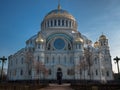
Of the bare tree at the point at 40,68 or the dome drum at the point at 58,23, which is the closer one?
the bare tree at the point at 40,68

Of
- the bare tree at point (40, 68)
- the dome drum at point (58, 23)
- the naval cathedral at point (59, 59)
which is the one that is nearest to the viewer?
the bare tree at point (40, 68)

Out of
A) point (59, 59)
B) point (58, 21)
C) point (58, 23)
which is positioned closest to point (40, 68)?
point (59, 59)

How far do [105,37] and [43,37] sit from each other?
2479cm

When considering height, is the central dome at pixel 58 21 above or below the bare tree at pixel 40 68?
above

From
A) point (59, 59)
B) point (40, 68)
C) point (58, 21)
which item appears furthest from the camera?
point (58, 21)

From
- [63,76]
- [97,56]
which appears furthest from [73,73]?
[97,56]

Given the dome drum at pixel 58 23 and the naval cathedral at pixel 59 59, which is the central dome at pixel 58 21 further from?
the naval cathedral at pixel 59 59

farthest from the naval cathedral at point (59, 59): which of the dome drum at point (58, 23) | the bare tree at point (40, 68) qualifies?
the dome drum at point (58, 23)

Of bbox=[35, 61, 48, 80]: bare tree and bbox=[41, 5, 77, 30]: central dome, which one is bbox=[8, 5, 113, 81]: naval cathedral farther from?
bbox=[41, 5, 77, 30]: central dome

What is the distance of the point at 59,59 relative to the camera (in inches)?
2042

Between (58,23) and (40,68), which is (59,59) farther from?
(58,23)

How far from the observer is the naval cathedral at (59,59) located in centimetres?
4953

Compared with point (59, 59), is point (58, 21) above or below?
above

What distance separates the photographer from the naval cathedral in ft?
163
